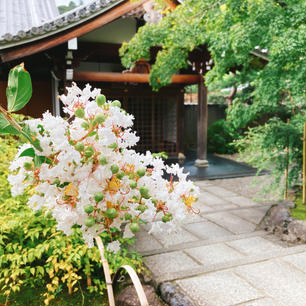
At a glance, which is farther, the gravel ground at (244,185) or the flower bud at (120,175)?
the gravel ground at (244,185)

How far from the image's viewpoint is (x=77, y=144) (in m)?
0.97

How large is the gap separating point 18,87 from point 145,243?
3.74 meters

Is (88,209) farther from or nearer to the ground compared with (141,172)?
nearer to the ground

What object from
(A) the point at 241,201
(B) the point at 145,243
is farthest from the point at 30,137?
(A) the point at 241,201

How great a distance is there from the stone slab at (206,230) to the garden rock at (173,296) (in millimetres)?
1656

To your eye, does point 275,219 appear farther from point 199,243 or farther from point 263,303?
point 263,303

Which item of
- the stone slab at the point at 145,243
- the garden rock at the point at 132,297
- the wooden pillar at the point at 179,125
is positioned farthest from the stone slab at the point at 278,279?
the wooden pillar at the point at 179,125

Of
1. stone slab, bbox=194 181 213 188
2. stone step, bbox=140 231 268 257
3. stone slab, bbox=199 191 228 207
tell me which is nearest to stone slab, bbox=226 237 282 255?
stone step, bbox=140 231 268 257

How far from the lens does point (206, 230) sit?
488 cm

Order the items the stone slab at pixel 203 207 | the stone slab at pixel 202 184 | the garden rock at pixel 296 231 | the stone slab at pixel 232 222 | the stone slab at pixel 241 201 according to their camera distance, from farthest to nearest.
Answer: the stone slab at pixel 202 184, the stone slab at pixel 241 201, the stone slab at pixel 203 207, the stone slab at pixel 232 222, the garden rock at pixel 296 231

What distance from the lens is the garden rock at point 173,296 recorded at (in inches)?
Result: 110

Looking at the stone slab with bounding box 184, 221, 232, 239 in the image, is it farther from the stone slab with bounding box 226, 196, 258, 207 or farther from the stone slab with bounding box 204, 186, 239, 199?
the stone slab with bounding box 204, 186, 239, 199

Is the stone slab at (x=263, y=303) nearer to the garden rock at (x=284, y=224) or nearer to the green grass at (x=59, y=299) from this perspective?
the green grass at (x=59, y=299)

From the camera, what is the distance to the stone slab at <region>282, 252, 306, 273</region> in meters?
3.56
